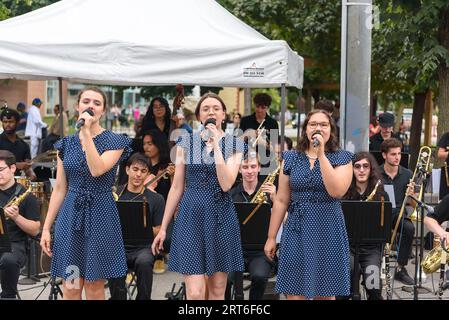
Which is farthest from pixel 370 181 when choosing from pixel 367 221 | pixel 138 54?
pixel 138 54

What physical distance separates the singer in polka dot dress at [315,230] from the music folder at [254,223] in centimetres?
96

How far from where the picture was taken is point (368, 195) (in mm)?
6602

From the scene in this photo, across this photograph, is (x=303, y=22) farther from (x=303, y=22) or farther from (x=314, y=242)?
(x=314, y=242)

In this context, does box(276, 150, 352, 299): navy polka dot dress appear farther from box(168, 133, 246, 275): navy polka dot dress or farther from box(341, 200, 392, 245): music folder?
box(341, 200, 392, 245): music folder

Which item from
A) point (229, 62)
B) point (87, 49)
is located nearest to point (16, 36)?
point (87, 49)

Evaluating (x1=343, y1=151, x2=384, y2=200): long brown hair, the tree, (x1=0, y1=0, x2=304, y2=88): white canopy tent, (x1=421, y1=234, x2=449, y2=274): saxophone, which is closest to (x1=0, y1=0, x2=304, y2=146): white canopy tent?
(x1=0, y1=0, x2=304, y2=88): white canopy tent

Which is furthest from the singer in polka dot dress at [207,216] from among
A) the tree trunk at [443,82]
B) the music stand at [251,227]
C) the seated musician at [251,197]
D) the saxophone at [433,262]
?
the tree trunk at [443,82]

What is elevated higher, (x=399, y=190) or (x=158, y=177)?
(x=158, y=177)

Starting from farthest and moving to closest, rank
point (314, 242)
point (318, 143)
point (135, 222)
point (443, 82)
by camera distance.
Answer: point (443, 82)
point (135, 222)
point (314, 242)
point (318, 143)

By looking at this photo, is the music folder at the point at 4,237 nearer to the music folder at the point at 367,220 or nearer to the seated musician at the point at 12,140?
the music folder at the point at 367,220

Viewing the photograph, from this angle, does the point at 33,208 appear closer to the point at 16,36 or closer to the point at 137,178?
the point at 137,178

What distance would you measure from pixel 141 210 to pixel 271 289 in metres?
1.77

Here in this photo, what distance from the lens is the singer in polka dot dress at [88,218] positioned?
5008 mm

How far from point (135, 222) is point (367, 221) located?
6.11 ft
